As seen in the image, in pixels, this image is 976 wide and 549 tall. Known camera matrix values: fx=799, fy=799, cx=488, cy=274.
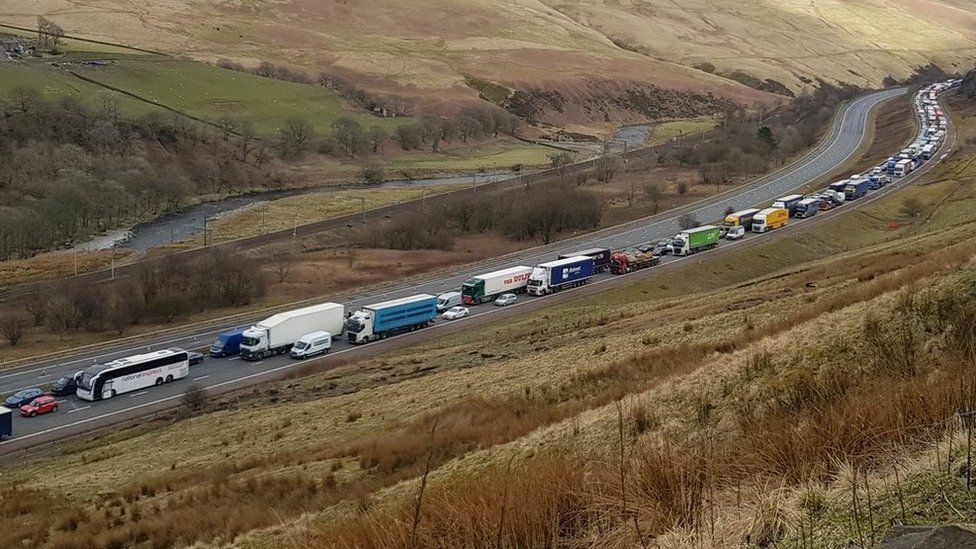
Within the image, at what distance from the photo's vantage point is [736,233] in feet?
207

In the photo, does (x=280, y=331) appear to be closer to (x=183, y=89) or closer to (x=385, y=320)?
(x=385, y=320)

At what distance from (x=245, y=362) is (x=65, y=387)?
27.3 ft

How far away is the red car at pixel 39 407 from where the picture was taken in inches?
1304

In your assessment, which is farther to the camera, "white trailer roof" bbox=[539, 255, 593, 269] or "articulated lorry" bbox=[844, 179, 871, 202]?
"articulated lorry" bbox=[844, 179, 871, 202]

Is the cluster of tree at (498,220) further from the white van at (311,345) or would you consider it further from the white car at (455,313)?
the white van at (311,345)

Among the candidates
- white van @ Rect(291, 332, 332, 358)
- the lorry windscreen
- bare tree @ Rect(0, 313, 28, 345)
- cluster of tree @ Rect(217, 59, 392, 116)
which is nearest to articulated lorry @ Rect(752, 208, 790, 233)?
the lorry windscreen

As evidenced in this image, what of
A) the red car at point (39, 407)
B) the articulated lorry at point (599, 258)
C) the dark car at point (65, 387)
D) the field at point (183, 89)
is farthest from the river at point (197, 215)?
the articulated lorry at point (599, 258)

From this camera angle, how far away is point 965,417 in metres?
6.63

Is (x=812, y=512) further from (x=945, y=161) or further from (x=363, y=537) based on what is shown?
(x=945, y=161)

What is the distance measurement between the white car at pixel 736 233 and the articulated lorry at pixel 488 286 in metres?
20.6

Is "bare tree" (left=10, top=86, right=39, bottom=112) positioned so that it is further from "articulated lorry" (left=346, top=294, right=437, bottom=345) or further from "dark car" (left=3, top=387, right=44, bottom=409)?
"dark car" (left=3, top=387, right=44, bottom=409)

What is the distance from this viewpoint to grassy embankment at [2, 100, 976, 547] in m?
6.18

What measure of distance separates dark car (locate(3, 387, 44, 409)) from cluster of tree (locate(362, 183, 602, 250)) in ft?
130

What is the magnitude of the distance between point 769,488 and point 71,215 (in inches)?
3108
